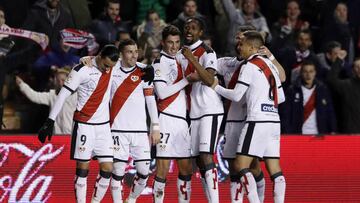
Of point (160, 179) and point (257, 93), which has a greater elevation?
point (257, 93)

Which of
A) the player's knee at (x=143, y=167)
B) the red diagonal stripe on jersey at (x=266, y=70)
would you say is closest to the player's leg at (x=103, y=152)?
the player's knee at (x=143, y=167)

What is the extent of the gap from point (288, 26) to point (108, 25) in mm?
3041

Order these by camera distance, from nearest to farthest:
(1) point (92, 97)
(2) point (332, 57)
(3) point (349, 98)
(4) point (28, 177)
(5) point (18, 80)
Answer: (1) point (92, 97)
(4) point (28, 177)
(5) point (18, 80)
(3) point (349, 98)
(2) point (332, 57)

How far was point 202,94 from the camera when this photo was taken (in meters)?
16.6

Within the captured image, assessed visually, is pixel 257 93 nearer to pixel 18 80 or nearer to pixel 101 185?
pixel 101 185

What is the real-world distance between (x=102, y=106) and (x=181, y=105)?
107cm

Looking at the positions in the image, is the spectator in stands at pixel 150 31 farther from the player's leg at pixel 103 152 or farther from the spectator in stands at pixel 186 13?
the player's leg at pixel 103 152

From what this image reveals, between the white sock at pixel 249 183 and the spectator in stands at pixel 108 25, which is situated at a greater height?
the spectator in stands at pixel 108 25

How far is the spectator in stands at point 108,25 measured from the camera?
20453mm

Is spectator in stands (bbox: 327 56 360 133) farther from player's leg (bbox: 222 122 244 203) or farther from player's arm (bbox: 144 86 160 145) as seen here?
player's arm (bbox: 144 86 160 145)

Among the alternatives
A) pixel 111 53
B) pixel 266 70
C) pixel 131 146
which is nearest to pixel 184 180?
pixel 131 146

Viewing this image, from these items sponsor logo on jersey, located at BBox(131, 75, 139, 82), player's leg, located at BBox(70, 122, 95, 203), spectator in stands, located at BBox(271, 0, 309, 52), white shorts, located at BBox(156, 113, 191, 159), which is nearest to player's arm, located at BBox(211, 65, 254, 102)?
white shorts, located at BBox(156, 113, 191, 159)

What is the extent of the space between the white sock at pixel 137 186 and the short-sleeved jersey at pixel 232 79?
1372 mm

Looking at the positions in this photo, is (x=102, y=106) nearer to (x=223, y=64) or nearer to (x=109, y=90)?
(x=109, y=90)
